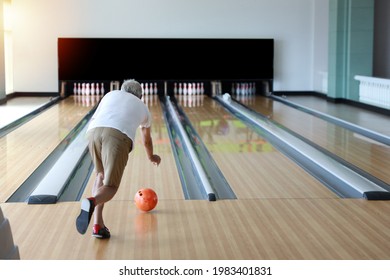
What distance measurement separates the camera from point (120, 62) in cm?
1549

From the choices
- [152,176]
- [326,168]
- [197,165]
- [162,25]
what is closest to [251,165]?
[197,165]

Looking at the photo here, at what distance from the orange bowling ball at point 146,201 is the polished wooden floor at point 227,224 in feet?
0.22

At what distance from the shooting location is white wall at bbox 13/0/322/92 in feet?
50.5

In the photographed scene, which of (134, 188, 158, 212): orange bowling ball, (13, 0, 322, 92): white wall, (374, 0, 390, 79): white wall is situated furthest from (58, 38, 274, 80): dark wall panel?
(134, 188, 158, 212): orange bowling ball

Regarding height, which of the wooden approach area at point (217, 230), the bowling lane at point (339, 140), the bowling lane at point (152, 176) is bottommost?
the wooden approach area at point (217, 230)

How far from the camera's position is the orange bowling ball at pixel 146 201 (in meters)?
5.18

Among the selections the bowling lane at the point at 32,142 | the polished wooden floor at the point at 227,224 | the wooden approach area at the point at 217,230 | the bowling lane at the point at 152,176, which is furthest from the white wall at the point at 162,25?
the wooden approach area at the point at 217,230

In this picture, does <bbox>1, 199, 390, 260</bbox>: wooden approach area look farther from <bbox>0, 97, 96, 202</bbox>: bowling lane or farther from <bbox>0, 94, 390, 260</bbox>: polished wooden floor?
<bbox>0, 97, 96, 202</bbox>: bowling lane

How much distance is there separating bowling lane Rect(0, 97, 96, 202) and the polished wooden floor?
0.40ft

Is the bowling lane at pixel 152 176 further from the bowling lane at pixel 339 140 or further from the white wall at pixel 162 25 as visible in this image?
the white wall at pixel 162 25

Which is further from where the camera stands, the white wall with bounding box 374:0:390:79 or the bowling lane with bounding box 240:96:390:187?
the white wall with bounding box 374:0:390:79

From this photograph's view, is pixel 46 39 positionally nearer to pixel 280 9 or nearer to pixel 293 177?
pixel 280 9

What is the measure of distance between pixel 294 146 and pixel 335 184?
6.61 ft

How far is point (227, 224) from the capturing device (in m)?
4.83
